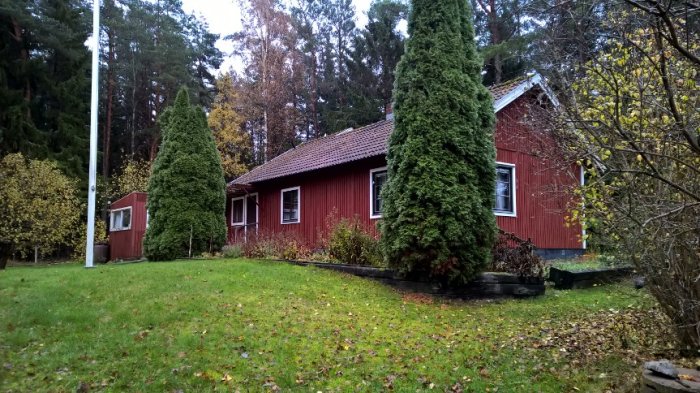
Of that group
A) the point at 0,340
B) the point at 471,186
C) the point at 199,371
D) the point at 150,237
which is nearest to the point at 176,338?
the point at 199,371

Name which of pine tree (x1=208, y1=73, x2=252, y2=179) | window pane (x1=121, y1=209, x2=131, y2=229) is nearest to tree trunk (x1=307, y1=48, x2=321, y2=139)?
pine tree (x1=208, y1=73, x2=252, y2=179)

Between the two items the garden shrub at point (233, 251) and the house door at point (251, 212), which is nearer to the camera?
the garden shrub at point (233, 251)

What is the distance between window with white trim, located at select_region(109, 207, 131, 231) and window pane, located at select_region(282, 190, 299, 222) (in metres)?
7.66

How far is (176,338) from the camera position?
5973 mm

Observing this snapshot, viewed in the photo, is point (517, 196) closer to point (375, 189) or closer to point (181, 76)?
point (375, 189)

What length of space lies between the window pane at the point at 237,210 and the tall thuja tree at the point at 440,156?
13.1 meters

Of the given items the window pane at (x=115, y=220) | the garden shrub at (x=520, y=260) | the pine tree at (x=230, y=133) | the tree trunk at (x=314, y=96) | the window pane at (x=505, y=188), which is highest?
the tree trunk at (x=314, y=96)

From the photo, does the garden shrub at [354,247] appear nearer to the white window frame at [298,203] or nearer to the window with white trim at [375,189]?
the window with white trim at [375,189]

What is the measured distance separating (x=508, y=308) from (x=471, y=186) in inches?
92.7

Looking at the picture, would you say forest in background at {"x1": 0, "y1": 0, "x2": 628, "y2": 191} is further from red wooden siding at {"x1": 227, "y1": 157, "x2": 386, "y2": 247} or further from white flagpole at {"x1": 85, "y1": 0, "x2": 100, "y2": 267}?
white flagpole at {"x1": 85, "y1": 0, "x2": 100, "y2": 267}

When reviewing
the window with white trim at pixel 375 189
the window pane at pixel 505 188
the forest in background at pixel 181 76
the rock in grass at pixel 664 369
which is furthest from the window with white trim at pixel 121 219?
the rock in grass at pixel 664 369

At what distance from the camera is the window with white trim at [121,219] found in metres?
21.8

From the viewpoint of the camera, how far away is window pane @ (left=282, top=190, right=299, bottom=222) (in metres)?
18.1

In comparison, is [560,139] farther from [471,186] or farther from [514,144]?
[514,144]
